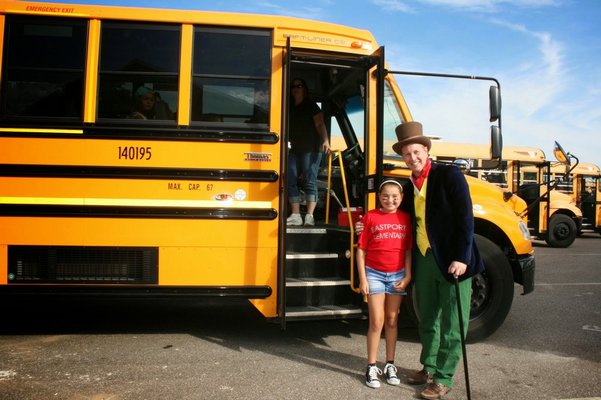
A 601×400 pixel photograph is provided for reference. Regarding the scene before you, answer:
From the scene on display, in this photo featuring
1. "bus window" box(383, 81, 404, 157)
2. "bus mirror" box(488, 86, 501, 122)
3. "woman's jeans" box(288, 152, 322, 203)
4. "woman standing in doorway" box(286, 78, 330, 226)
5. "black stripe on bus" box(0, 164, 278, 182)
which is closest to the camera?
"black stripe on bus" box(0, 164, 278, 182)

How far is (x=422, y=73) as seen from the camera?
3.89 metres

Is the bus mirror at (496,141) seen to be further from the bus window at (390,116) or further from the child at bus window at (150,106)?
the child at bus window at (150,106)

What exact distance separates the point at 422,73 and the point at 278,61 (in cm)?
123

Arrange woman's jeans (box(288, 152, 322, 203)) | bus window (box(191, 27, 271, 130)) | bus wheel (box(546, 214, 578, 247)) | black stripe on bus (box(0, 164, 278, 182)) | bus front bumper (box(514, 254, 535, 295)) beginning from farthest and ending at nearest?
bus wheel (box(546, 214, 578, 247)) → woman's jeans (box(288, 152, 322, 203)) → bus front bumper (box(514, 254, 535, 295)) → bus window (box(191, 27, 271, 130)) → black stripe on bus (box(0, 164, 278, 182))

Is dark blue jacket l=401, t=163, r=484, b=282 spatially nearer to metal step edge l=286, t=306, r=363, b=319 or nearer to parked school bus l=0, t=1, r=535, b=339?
parked school bus l=0, t=1, r=535, b=339

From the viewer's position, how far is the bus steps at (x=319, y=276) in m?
3.83

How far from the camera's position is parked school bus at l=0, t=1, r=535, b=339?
3750 mm

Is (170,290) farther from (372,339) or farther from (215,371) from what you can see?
(372,339)

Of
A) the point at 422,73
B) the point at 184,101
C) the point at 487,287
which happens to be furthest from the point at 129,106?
the point at 487,287

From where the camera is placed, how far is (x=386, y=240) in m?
3.14

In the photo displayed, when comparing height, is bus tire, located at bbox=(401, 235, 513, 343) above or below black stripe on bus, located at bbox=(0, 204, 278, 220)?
below

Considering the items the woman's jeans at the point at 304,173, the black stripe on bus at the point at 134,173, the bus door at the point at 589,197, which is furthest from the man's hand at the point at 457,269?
the bus door at the point at 589,197

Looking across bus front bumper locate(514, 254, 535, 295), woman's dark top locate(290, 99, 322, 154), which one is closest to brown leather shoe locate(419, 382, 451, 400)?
bus front bumper locate(514, 254, 535, 295)

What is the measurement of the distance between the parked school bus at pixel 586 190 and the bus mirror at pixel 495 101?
12.7 m
